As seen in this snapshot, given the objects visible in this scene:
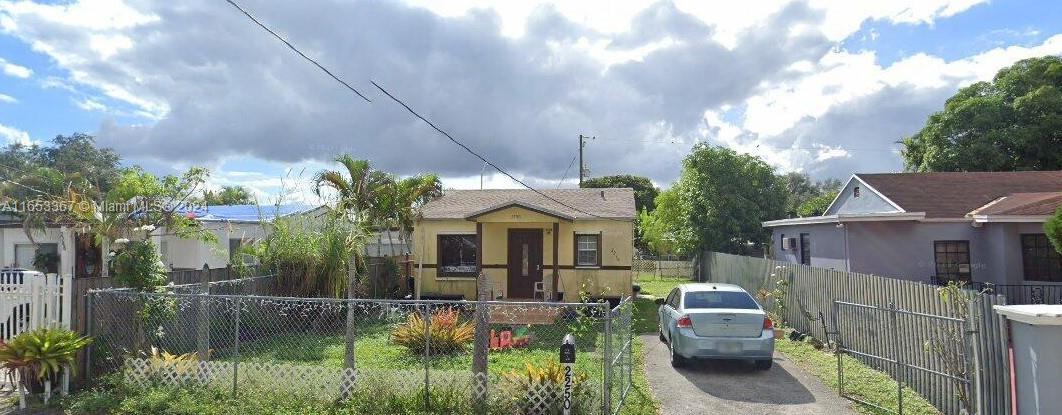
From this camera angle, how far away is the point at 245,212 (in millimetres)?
22719

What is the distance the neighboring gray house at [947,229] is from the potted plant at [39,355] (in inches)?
661

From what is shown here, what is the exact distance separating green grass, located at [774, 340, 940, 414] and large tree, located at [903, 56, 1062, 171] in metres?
19.5

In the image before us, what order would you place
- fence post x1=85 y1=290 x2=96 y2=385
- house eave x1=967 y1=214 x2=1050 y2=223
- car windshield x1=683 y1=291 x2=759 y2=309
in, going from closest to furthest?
fence post x1=85 y1=290 x2=96 y2=385, car windshield x1=683 y1=291 x2=759 y2=309, house eave x1=967 y1=214 x2=1050 y2=223

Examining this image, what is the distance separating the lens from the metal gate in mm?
6750

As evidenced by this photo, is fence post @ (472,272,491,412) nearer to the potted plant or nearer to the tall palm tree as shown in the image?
the potted plant

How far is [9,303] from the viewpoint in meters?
8.35

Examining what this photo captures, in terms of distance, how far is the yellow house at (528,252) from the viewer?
17.9 metres

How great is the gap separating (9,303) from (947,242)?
65.3 ft

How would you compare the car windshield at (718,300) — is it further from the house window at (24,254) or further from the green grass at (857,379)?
the house window at (24,254)

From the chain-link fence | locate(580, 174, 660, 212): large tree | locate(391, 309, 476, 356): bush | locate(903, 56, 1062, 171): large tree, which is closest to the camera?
the chain-link fence

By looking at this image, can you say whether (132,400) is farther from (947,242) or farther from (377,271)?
(947,242)

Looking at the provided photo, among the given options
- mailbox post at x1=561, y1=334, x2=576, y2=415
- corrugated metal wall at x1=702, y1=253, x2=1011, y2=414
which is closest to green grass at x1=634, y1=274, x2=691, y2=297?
corrugated metal wall at x1=702, y1=253, x2=1011, y2=414

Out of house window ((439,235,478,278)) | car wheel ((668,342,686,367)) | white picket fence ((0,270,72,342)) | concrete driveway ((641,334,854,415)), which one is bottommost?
concrete driveway ((641,334,854,415))

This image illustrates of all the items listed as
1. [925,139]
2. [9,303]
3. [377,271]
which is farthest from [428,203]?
[925,139]
